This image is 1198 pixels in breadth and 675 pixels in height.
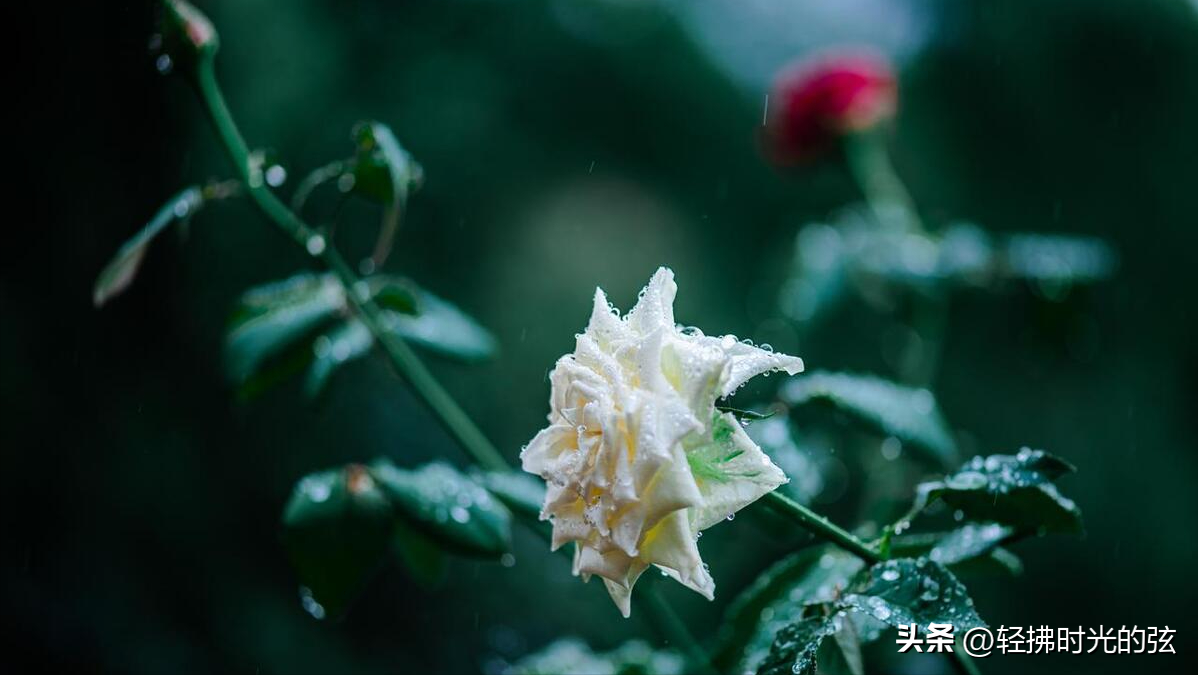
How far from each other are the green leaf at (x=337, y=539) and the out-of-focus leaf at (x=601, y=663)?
186mm

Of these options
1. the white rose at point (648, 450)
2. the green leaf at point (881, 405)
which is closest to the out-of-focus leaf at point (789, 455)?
the green leaf at point (881, 405)

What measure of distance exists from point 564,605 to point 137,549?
0.67 meters

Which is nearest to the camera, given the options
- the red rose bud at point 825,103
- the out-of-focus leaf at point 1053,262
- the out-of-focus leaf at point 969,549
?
the out-of-focus leaf at point 969,549

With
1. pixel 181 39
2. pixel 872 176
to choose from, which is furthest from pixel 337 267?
pixel 872 176

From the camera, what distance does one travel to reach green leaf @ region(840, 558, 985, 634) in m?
0.38

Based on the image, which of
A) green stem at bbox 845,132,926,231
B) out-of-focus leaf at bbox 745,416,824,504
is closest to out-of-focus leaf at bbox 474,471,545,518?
out-of-focus leaf at bbox 745,416,824,504

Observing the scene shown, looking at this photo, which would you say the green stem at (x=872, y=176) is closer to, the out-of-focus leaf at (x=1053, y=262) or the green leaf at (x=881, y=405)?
the out-of-focus leaf at (x=1053, y=262)

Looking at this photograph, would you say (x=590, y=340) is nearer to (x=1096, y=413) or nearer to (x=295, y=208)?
(x=295, y=208)

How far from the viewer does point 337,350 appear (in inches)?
23.7

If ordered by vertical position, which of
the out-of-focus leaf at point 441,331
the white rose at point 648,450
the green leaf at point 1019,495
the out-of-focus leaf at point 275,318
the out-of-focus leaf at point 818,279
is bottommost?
the out-of-focus leaf at point 818,279

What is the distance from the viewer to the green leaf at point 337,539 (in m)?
0.50

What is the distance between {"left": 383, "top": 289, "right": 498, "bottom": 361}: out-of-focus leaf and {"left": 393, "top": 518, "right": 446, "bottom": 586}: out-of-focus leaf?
0.12 meters

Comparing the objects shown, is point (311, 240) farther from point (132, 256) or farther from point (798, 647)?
point (798, 647)

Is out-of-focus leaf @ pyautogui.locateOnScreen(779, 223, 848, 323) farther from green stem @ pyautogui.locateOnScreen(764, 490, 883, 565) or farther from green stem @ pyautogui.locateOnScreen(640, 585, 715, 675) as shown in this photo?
green stem @ pyautogui.locateOnScreen(764, 490, 883, 565)
